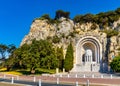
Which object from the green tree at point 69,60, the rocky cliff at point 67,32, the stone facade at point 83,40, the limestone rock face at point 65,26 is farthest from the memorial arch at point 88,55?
the limestone rock face at point 65,26

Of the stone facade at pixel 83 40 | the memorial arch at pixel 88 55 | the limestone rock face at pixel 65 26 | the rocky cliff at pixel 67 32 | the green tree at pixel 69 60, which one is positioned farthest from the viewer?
the limestone rock face at pixel 65 26

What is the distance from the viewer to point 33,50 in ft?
207

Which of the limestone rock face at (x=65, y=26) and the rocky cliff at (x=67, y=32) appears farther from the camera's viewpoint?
the limestone rock face at (x=65, y=26)

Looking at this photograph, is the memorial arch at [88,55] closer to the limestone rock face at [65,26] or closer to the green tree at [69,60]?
the green tree at [69,60]

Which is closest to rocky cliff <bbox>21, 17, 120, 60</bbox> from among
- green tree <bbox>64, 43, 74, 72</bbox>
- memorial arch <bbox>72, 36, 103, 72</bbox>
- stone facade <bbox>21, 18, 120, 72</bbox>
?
stone facade <bbox>21, 18, 120, 72</bbox>

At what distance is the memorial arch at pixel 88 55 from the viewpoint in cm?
7878

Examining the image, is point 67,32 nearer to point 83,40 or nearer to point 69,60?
point 83,40

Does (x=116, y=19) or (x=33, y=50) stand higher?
(x=116, y=19)

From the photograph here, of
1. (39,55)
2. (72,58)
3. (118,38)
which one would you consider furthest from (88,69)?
(39,55)

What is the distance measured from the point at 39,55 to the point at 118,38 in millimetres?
28635

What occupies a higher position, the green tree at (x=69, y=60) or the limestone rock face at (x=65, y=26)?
the limestone rock face at (x=65, y=26)

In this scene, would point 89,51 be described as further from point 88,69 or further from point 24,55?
point 24,55

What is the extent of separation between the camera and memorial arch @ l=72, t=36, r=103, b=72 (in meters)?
78.8

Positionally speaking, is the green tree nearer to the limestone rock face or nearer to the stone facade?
the stone facade
